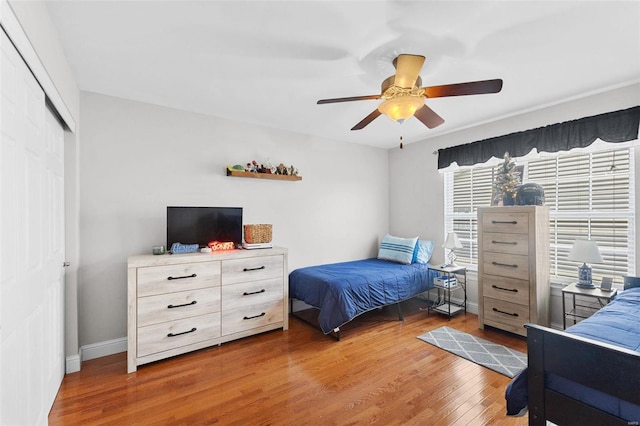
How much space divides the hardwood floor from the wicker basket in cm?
102

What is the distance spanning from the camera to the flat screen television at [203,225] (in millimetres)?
2910

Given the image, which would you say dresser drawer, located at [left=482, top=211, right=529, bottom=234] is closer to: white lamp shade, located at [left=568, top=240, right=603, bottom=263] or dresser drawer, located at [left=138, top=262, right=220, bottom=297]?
white lamp shade, located at [left=568, top=240, right=603, bottom=263]

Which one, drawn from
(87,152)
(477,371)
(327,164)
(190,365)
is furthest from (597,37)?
(87,152)

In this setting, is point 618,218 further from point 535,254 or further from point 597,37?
Answer: point 597,37

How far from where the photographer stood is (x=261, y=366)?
251 centimetres

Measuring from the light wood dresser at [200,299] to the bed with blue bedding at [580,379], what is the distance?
2246mm

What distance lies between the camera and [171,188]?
10.2 ft

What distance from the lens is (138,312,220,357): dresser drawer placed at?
2488 mm

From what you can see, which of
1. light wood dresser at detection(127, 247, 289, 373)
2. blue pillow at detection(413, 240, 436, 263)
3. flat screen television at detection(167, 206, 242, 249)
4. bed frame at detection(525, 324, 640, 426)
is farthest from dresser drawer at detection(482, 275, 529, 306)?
flat screen television at detection(167, 206, 242, 249)

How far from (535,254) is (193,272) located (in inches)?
129

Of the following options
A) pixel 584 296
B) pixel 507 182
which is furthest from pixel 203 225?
pixel 584 296

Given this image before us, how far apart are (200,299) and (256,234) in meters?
0.87

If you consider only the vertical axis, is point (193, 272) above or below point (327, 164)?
below

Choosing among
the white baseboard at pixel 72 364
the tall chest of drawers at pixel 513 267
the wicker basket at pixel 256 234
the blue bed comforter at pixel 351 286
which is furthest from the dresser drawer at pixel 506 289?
the white baseboard at pixel 72 364
